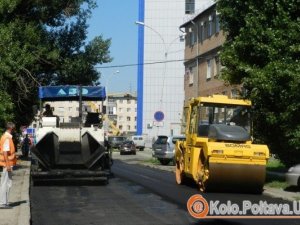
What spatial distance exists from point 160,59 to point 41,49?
58.5 m

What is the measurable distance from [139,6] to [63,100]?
68.5 meters

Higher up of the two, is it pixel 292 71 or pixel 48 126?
pixel 292 71

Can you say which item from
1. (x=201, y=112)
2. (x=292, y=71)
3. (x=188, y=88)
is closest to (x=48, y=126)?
(x=201, y=112)

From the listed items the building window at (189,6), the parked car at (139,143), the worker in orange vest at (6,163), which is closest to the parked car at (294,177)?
the worker in orange vest at (6,163)

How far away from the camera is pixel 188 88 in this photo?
57.7 metres

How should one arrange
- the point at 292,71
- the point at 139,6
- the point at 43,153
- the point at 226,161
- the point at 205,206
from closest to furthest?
the point at 205,206, the point at 226,161, the point at 292,71, the point at 43,153, the point at 139,6

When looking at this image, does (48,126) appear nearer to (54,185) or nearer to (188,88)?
(54,185)

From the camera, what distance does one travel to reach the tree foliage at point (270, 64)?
19484 mm

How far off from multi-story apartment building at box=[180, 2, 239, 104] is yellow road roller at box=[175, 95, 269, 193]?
26.6 metres

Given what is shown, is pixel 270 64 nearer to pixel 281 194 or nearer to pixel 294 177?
pixel 294 177

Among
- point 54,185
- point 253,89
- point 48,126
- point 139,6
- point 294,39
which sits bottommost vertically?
point 54,185

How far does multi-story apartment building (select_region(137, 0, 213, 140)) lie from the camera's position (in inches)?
3487

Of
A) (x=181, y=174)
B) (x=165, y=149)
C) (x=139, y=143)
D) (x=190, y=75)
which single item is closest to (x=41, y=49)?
(x=165, y=149)

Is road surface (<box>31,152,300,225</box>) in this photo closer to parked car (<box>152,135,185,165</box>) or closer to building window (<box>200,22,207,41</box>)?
parked car (<box>152,135,185,165</box>)
